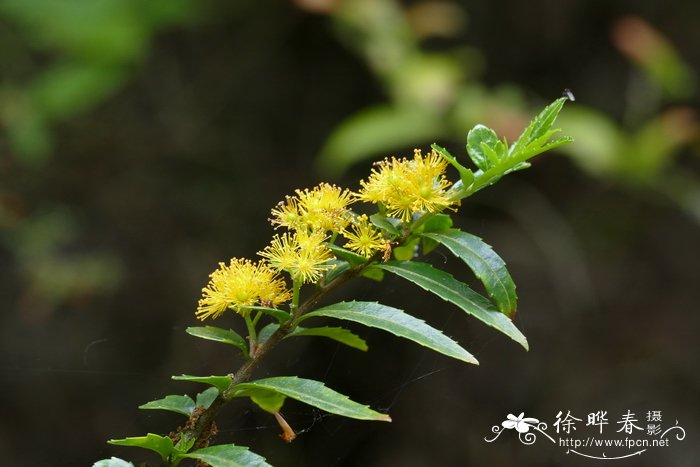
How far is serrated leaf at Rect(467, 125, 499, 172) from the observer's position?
1.49ft

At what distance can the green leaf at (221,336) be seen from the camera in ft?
1.51

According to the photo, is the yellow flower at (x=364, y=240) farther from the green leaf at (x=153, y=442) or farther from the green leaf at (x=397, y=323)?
the green leaf at (x=153, y=442)

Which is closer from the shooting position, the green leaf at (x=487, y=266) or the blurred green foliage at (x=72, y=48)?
the green leaf at (x=487, y=266)

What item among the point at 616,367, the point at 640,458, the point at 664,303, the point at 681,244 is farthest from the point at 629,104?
the point at 640,458

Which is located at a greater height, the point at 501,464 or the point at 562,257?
the point at 562,257

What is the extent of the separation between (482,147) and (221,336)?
206 mm

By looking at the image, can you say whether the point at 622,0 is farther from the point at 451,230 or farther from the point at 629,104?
the point at 451,230

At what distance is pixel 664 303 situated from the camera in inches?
75.7

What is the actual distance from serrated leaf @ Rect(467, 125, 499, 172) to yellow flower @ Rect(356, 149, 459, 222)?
0.02 meters

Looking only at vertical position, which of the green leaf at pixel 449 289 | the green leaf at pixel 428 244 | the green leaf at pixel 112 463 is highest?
the green leaf at pixel 428 244

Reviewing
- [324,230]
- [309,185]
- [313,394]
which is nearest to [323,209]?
[324,230]

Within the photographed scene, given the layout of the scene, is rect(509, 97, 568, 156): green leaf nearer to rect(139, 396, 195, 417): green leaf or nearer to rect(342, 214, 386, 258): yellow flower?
rect(342, 214, 386, 258): yellow flower

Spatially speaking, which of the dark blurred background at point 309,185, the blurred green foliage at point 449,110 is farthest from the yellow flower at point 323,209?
the dark blurred background at point 309,185

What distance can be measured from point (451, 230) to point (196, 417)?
0.66 feet
